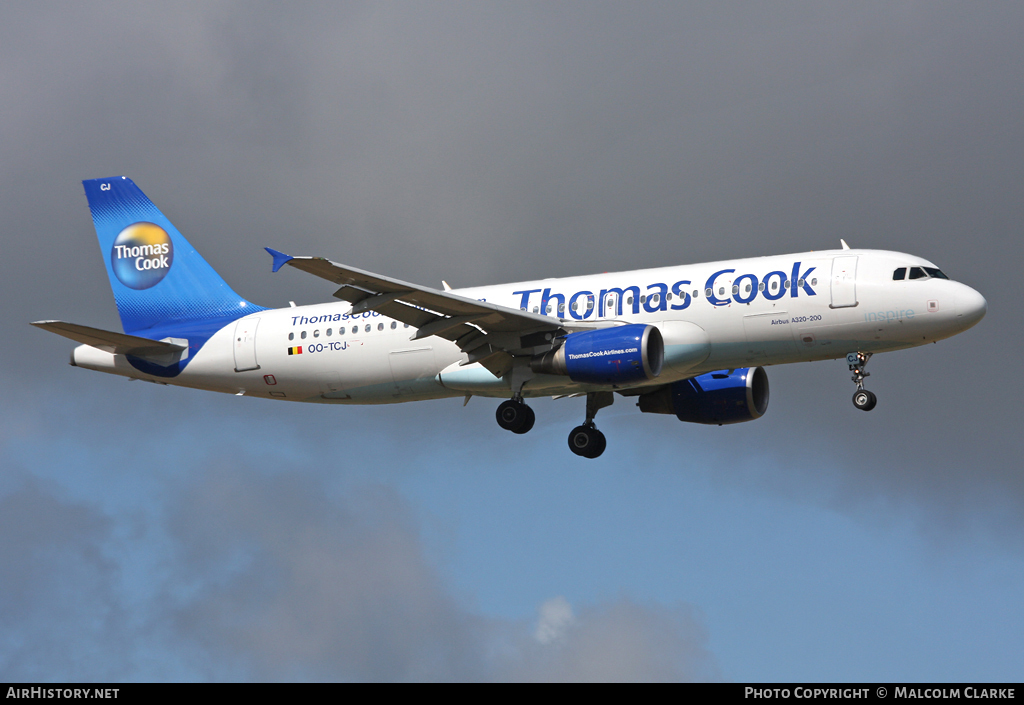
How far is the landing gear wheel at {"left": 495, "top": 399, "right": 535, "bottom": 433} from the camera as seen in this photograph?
3912 cm

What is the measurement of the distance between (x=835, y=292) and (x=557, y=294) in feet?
26.5

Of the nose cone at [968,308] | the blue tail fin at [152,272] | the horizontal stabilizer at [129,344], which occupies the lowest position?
the horizontal stabilizer at [129,344]

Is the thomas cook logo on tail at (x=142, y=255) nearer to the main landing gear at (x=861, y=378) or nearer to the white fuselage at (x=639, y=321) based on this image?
the white fuselage at (x=639, y=321)

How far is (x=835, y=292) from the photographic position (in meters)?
35.9

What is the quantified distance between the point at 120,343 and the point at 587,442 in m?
15.0

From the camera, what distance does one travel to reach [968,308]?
3522cm

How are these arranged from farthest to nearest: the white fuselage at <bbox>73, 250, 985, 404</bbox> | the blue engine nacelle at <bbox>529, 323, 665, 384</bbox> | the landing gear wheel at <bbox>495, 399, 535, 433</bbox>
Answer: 1. the landing gear wheel at <bbox>495, 399, 535, 433</bbox>
2. the blue engine nacelle at <bbox>529, 323, 665, 384</bbox>
3. the white fuselage at <bbox>73, 250, 985, 404</bbox>

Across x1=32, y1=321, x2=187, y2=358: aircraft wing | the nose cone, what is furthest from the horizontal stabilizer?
the nose cone

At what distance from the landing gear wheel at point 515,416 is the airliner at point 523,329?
42mm

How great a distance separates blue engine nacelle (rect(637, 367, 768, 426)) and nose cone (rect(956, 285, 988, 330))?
328 inches

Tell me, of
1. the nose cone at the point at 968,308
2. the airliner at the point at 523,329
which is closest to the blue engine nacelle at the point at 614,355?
the airliner at the point at 523,329

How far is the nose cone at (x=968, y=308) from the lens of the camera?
35219 mm

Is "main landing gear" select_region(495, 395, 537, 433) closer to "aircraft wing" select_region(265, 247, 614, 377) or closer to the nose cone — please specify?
"aircraft wing" select_region(265, 247, 614, 377)
